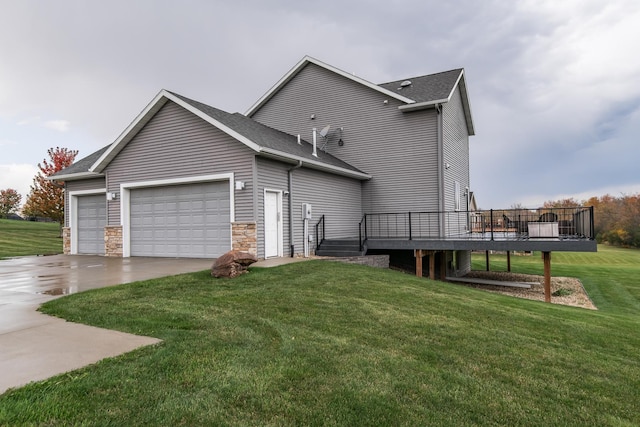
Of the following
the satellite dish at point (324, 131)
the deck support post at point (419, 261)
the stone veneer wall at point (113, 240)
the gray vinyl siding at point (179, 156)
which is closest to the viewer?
the gray vinyl siding at point (179, 156)

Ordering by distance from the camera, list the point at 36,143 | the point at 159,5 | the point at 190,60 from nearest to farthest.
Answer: the point at 159,5, the point at 190,60, the point at 36,143

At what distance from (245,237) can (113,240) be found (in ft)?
18.7

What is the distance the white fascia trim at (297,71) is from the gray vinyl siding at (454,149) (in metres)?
2.10

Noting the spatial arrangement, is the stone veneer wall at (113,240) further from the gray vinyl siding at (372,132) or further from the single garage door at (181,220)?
the gray vinyl siding at (372,132)

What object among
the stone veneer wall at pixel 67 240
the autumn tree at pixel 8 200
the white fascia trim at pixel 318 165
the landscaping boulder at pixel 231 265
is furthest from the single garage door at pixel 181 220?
the autumn tree at pixel 8 200

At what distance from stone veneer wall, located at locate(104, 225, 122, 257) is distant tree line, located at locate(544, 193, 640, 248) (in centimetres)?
4112

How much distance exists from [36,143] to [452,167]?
2767cm

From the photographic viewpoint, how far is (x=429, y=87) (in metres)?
16.0

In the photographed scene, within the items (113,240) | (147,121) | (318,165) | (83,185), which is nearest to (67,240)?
(83,185)

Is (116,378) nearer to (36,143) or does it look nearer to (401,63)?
(401,63)

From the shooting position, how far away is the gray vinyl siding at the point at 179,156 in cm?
1096

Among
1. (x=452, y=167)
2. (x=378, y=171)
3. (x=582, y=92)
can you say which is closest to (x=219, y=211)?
(x=378, y=171)

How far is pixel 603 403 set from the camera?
3.31m

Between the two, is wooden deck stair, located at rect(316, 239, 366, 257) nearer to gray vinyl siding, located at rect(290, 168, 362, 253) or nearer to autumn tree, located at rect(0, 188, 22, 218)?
gray vinyl siding, located at rect(290, 168, 362, 253)
